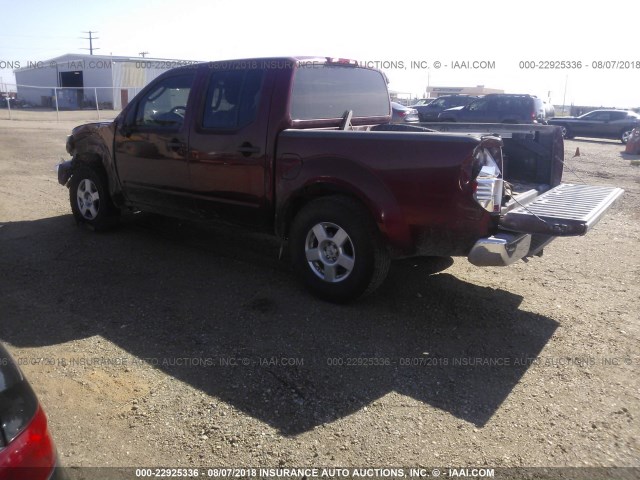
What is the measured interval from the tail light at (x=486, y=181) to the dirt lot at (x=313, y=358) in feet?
3.38

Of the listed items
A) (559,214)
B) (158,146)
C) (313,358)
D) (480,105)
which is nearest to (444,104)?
(480,105)

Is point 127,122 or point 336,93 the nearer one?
point 336,93

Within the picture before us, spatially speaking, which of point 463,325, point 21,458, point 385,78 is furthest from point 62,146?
point 21,458

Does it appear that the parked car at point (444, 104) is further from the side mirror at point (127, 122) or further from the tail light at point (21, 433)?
the tail light at point (21, 433)

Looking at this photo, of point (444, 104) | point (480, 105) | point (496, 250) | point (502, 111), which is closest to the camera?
point (496, 250)

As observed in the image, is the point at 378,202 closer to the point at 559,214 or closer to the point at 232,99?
the point at 559,214

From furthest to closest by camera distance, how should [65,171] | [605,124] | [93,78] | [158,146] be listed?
[93,78] → [605,124] → [65,171] → [158,146]

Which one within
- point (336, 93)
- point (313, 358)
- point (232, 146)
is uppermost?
point (336, 93)

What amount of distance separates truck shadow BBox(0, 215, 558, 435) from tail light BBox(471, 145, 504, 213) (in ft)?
3.37

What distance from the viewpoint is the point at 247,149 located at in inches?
194

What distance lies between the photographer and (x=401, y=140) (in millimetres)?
4027

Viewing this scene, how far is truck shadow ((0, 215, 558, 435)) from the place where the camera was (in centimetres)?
342

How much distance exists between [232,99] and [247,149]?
0.57m

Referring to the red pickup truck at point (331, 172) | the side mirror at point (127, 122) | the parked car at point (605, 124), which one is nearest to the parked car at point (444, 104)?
the parked car at point (605, 124)
